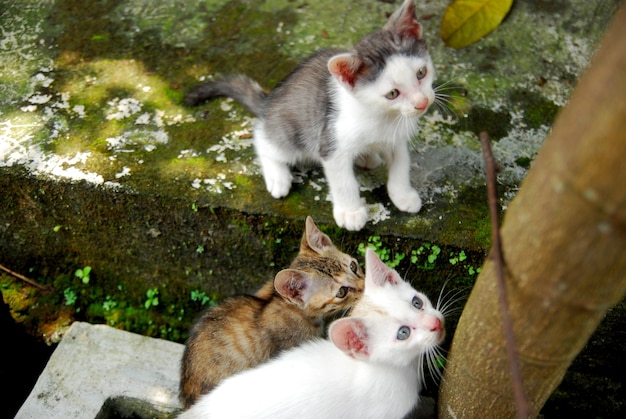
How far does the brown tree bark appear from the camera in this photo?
1.03 metres

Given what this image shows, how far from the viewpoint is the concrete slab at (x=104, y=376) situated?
265 cm

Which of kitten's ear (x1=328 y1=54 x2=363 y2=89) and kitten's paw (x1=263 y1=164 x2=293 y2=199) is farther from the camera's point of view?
kitten's paw (x1=263 y1=164 x2=293 y2=199)

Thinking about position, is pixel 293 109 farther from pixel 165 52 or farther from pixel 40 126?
pixel 40 126

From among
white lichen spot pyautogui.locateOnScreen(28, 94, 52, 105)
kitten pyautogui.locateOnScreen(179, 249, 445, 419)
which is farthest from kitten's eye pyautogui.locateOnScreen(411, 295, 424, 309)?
white lichen spot pyautogui.locateOnScreen(28, 94, 52, 105)

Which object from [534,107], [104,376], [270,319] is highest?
[534,107]

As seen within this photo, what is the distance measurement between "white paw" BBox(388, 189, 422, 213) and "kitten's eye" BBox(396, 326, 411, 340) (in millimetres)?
666

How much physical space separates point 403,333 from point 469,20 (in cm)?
213

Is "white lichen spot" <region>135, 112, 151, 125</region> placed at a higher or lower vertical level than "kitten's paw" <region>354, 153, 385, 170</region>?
lower

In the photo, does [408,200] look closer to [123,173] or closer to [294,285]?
[294,285]

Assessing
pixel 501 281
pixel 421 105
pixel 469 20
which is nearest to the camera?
pixel 501 281

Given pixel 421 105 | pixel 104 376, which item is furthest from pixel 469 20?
pixel 104 376

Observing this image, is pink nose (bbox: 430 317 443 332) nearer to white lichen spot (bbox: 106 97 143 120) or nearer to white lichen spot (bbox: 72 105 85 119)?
white lichen spot (bbox: 106 97 143 120)

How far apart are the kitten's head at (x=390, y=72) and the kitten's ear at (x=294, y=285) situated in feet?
2.53

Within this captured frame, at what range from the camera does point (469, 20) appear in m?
3.47
